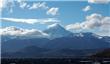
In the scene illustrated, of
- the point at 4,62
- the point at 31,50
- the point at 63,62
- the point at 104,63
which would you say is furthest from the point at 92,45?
the point at 4,62

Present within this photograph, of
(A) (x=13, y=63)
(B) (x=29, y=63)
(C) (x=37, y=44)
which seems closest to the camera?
(A) (x=13, y=63)

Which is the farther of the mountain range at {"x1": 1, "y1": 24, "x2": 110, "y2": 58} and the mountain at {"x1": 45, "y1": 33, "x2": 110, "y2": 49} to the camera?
the mountain at {"x1": 45, "y1": 33, "x2": 110, "y2": 49}

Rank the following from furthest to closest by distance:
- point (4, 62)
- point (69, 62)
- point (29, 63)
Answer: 1. point (69, 62)
2. point (29, 63)
3. point (4, 62)

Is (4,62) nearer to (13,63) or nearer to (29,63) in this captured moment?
(13,63)

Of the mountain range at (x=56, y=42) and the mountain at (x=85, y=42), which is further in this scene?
the mountain at (x=85, y=42)

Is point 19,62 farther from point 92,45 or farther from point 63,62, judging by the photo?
point 92,45

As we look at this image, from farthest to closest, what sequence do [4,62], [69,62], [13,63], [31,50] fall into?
[31,50]
[69,62]
[13,63]
[4,62]

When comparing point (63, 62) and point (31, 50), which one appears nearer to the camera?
point (63, 62)

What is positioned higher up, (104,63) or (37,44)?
(37,44)

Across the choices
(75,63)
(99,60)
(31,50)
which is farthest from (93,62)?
(31,50)
